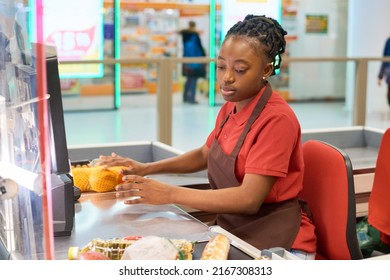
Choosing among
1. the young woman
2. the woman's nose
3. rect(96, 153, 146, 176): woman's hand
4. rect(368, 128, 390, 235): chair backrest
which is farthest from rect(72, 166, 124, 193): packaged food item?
rect(368, 128, 390, 235): chair backrest

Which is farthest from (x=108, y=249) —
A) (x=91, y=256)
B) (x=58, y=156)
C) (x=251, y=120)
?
(x=251, y=120)

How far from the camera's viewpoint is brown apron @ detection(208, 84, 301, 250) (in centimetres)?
173

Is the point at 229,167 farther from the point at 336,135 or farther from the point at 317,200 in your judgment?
the point at 336,135

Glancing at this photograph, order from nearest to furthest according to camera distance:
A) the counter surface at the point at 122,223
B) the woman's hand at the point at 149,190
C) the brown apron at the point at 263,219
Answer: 1. the counter surface at the point at 122,223
2. the woman's hand at the point at 149,190
3. the brown apron at the point at 263,219

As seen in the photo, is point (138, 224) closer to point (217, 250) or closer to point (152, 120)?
point (217, 250)

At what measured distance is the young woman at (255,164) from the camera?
165 cm

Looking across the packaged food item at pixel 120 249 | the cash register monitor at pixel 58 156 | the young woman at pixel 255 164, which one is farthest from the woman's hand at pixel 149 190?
the packaged food item at pixel 120 249

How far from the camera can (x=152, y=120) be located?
4.97 m

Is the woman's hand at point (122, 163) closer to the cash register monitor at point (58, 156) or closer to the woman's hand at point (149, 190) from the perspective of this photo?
the woman's hand at point (149, 190)

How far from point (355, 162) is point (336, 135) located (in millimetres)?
470

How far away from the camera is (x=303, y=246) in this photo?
1.76 meters

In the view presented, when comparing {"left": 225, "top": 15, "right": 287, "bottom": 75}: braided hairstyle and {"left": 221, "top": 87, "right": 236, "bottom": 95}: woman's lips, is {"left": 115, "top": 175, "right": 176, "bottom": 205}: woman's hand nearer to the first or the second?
{"left": 221, "top": 87, "right": 236, "bottom": 95}: woman's lips

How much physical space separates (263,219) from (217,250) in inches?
20.6

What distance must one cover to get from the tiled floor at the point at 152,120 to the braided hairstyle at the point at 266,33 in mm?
2955
